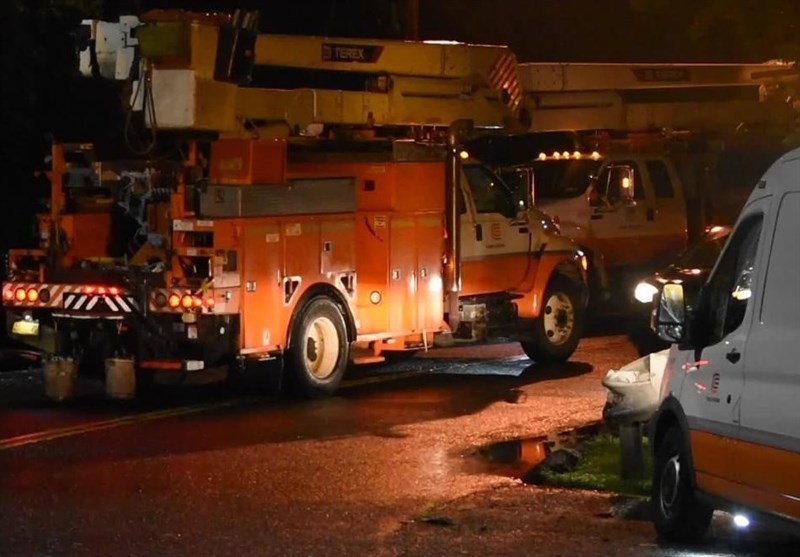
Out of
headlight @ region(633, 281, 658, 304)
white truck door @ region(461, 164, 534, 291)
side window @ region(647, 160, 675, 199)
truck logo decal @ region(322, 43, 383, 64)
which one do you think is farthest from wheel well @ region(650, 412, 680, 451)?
side window @ region(647, 160, 675, 199)

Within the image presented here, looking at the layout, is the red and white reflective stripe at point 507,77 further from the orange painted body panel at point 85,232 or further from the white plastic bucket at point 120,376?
the white plastic bucket at point 120,376

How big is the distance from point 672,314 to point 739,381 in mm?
761

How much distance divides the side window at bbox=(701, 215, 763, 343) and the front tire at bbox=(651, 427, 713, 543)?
72cm

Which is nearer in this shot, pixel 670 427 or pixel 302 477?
pixel 670 427

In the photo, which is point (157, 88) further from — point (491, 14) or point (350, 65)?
point (491, 14)

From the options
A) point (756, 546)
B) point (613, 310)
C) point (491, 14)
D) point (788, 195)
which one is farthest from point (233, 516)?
point (491, 14)

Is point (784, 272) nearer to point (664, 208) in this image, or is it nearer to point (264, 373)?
point (264, 373)

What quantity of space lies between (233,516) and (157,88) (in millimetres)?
5181

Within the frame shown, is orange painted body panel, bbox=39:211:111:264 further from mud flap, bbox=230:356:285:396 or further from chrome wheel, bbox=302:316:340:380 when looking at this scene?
chrome wheel, bbox=302:316:340:380

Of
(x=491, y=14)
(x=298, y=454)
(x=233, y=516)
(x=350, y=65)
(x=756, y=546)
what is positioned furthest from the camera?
(x=491, y=14)

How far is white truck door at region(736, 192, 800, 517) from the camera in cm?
729

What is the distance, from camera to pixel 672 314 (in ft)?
28.0

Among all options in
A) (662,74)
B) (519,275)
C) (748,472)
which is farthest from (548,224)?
(748,472)

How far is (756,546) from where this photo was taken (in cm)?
891
